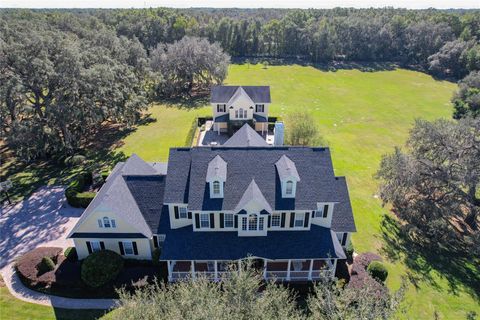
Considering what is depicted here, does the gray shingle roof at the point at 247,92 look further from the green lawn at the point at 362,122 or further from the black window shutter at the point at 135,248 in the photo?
the black window shutter at the point at 135,248

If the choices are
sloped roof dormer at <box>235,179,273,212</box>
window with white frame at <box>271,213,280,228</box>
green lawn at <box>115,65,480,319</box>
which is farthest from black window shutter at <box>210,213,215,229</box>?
green lawn at <box>115,65,480,319</box>

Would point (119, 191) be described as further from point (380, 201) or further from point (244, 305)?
point (380, 201)

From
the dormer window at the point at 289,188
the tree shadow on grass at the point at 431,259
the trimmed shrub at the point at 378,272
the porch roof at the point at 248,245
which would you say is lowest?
the tree shadow on grass at the point at 431,259

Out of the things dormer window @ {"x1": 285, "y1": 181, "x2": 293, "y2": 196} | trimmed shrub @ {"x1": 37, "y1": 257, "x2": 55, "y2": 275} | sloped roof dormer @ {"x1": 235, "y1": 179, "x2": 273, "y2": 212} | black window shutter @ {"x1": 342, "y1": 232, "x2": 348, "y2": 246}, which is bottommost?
trimmed shrub @ {"x1": 37, "y1": 257, "x2": 55, "y2": 275}

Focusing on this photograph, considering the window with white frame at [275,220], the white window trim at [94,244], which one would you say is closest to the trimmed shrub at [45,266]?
the white window trim at [94,244]

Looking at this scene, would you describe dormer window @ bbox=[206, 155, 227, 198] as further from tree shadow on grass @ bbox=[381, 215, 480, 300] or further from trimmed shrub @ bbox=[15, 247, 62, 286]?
tree shadow on grass @ bbox=[381, 215, 480, 300]

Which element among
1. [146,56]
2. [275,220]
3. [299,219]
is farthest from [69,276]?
[146,56]
